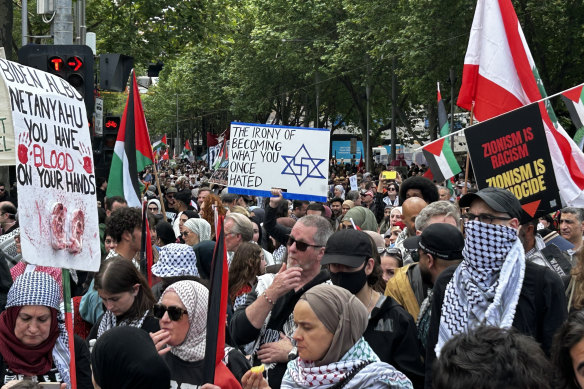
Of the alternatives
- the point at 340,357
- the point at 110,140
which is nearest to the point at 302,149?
the point at 110,140

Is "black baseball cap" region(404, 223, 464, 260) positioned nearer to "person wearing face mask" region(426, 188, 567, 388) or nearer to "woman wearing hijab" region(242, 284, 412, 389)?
"person wearing face mask" region(426, 188, 567, 388)

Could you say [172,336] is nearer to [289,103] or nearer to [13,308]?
[13,308]

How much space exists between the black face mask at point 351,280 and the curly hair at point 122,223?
287 centimetres

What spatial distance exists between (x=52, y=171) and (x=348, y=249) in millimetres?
1476

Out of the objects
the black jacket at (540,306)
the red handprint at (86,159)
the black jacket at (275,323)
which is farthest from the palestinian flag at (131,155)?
the black jacket at (540,306)

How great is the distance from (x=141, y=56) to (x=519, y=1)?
404 inches

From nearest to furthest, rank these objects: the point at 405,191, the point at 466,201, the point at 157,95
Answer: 1. the point at 466,201
2. the point at 405,191
3. the point at 157,95

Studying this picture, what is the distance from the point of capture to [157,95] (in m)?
93.9

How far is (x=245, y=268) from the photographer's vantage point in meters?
6.74

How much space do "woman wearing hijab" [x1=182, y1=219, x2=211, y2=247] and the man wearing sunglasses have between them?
3.49 m

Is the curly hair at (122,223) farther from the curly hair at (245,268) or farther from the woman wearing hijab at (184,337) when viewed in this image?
the woman wearing hijab at (184,337)

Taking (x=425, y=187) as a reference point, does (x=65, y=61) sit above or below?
above

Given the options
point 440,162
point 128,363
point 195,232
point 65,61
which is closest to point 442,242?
point 128,363

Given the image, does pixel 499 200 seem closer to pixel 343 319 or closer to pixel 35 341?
pixel 343 319
